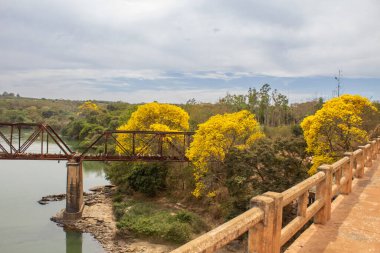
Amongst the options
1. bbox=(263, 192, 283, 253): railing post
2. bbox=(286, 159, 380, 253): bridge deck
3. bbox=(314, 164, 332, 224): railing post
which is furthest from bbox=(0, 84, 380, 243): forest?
bbox=(263, 192, 283, 253): railing post

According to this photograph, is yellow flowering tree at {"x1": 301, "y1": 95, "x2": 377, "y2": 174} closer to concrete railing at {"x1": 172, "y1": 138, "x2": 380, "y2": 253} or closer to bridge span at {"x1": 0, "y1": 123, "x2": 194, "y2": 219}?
bridge span at {"x1": 0, "y1": 123, "x2": 194, "y2": 219}

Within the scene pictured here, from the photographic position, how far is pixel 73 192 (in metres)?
28.6

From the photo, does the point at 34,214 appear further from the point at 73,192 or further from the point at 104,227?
the point at 104,227

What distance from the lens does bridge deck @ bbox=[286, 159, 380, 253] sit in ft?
18.4

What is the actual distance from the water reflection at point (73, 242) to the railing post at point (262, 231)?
22597 mm

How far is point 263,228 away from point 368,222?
155 inches

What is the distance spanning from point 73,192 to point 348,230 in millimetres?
25893

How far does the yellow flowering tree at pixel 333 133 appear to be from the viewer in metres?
21.0

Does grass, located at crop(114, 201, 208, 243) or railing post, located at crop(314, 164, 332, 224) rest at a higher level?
railing post, located at crop(314, 164, 332, 224)

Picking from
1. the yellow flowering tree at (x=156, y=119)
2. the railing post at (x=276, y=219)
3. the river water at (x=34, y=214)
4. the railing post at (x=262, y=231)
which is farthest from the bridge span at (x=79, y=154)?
the railing post at (x=262, y=231)

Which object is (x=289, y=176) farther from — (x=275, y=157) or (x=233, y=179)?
(x=233, y=179)

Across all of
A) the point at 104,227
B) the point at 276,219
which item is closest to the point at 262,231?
the point at 276,219

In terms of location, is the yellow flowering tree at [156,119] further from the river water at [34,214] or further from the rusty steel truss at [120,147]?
the river water at [34,214]

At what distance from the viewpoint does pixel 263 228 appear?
4.21m
